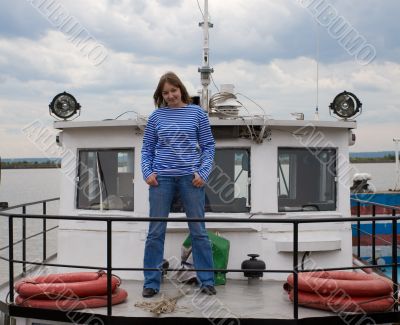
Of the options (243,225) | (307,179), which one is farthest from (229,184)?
(307,179)

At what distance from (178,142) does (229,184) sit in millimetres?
1152

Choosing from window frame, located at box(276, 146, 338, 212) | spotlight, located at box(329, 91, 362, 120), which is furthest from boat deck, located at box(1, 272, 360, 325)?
spotlight, located at box(329, 91, 362, 120)

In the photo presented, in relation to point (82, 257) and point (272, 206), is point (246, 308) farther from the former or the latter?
point (82, 257)

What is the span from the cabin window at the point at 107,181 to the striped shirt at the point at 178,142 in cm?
111

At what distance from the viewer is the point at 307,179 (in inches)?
251

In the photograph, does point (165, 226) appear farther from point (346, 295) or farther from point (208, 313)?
point (346, 295)

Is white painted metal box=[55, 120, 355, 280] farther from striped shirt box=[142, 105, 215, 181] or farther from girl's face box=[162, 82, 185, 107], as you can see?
girl's face box=[162, 82, 185, 107]

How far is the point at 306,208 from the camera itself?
630 centimetres

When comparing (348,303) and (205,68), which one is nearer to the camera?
(348,303)

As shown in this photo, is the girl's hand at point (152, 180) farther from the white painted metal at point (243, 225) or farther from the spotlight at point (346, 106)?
the spotlight at point (346, 106)

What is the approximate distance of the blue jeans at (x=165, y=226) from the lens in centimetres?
518

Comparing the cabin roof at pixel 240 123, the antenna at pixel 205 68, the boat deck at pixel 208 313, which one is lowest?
the boat deck at pixel 208 313

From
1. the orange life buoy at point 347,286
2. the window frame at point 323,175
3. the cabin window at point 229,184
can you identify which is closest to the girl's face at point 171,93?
the cabin window at point 229,184

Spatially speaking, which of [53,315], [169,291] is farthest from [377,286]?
[53,315]
